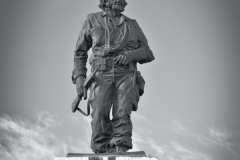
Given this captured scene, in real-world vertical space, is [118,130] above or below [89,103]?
below

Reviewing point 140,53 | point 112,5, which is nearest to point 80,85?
point 140,53

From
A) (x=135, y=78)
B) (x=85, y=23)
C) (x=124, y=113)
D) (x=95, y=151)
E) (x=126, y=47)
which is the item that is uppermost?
(x=85, y=23)

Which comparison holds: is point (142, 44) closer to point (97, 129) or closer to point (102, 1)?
point (102, 1)

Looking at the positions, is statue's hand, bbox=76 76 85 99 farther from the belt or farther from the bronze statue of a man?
the belt

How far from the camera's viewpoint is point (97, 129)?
246 inches

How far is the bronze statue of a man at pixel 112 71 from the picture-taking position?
6.23 metres

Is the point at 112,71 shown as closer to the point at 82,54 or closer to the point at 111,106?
the point at 111,106

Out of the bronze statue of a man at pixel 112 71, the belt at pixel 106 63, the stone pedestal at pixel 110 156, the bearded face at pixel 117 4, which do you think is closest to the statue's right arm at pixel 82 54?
the bronze statue of a man at pixel 112 71

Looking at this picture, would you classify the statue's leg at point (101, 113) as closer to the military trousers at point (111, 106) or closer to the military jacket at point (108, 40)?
the military trousers at point (111, 106)

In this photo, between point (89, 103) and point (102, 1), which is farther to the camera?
point (102, 1)

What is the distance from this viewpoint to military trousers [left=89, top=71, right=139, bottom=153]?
6191 millimetres

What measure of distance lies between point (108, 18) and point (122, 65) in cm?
82

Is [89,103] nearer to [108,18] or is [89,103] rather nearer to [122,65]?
[122,65]

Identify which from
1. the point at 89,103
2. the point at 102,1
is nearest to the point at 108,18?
the point at 102,1
